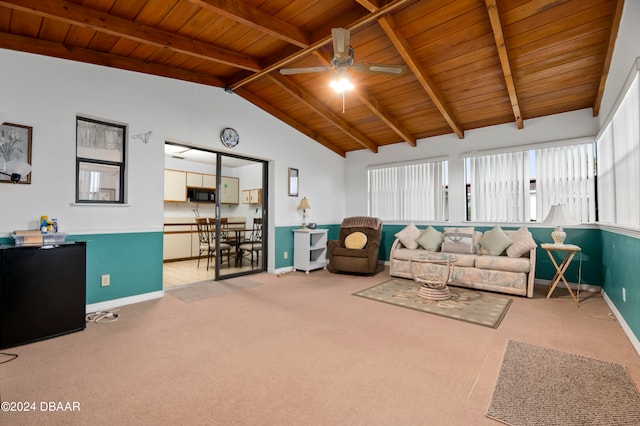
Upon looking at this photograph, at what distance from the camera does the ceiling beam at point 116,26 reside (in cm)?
257

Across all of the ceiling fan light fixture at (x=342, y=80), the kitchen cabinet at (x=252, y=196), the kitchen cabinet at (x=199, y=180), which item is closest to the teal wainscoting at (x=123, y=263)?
the kitchen cabinet at (x=252, y=196)

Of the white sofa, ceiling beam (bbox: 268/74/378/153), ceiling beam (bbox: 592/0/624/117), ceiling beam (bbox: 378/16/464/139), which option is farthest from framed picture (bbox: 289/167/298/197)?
ceiling beam (bbox: 592/0/624/117)

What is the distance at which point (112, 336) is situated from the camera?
2707mm

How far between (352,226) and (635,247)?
13.5ft

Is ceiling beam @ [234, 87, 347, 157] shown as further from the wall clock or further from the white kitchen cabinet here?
the white kitchen cabinet

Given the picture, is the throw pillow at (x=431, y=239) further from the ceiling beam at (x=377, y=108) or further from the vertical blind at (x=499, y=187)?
the ceiling beam at (x=377, y=108)

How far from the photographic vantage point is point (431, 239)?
5.23m

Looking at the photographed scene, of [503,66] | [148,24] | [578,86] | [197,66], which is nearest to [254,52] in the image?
[197,66]

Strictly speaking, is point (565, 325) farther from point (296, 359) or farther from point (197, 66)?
point (197, 66)

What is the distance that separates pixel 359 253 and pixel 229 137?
2970 millimetres

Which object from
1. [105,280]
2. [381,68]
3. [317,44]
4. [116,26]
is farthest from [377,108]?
[105,280]

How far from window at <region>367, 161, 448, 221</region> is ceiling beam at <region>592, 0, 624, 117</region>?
2242mm

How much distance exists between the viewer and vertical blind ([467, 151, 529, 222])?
495 centimetres

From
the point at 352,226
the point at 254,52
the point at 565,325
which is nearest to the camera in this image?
the point at 565,325
